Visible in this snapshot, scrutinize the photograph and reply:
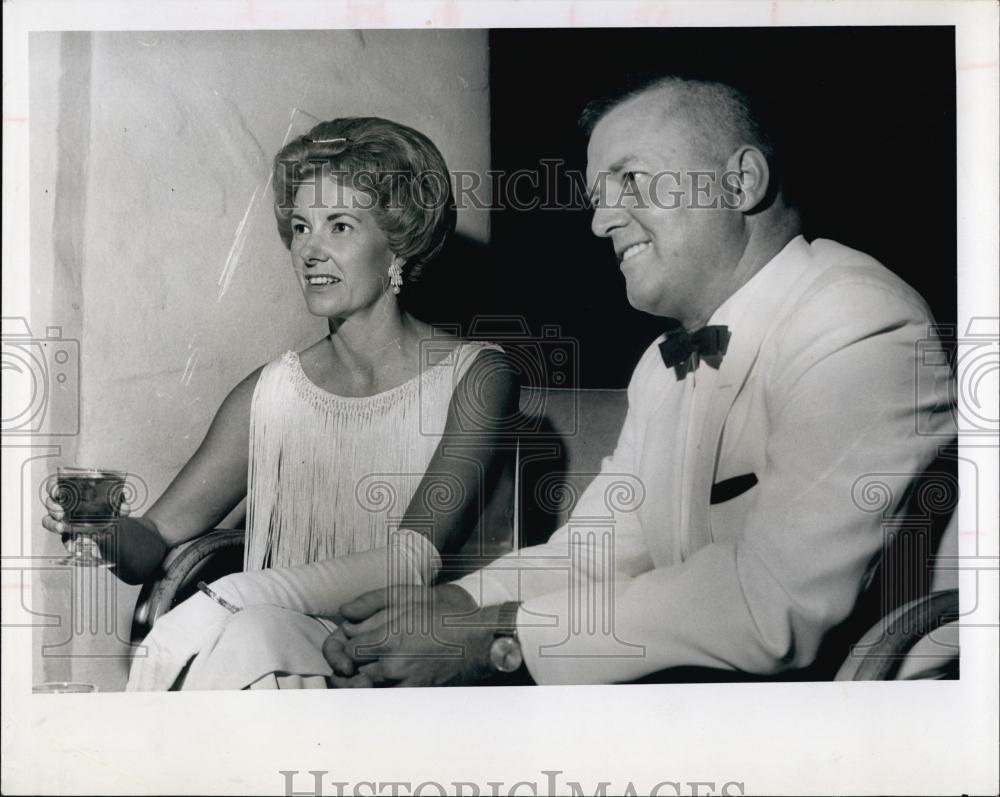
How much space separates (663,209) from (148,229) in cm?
149

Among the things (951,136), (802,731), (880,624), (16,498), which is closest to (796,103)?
(951,136)

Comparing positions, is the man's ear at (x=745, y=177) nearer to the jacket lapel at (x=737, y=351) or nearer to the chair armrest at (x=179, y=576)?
the jacket lapel at (x=737, y=351)

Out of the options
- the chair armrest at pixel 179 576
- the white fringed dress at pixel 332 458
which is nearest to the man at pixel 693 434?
the white fringed dress at pixel 332 458

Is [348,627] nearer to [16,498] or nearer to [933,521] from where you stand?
[16,498]

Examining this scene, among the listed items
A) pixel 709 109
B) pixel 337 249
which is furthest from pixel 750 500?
pixel 337 249

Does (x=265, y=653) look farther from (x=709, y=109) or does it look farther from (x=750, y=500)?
(x=709, y=109)

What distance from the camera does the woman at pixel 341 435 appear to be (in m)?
3.29

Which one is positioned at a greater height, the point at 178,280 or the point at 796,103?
the point at 796,103

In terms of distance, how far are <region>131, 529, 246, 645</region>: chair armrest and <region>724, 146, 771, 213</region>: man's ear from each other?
68.9 inches

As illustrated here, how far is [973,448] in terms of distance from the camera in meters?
3.40

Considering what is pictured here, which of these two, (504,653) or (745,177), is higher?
(745,177)

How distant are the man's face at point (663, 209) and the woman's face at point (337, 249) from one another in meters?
0.65

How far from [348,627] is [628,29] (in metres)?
1.92

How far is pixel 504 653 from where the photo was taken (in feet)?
10.9
